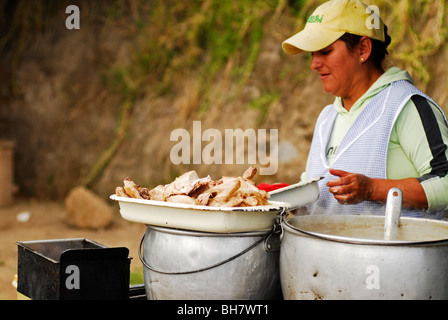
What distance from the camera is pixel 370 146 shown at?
7.41 ft

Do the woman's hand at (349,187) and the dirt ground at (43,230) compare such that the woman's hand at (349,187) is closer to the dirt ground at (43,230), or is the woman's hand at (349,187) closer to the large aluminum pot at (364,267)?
the large aluminum pot at (364,267)

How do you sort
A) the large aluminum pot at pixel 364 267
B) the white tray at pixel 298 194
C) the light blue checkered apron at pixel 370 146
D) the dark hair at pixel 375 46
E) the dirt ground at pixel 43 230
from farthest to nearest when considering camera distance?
the dirt ground at pixel 43 230, the dark hair at pixel 375 46, the light blue checkered apron at pixel 370 146, the white tray at pixel 298 194, the large aluminum pot at pixel 364 267

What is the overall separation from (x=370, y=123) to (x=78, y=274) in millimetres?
1322

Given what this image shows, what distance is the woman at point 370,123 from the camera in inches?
80.4

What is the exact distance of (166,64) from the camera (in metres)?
8.98

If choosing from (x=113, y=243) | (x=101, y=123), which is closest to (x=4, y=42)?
(x=101, y=123)

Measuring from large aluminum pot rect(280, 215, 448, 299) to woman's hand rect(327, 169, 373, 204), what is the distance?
1.29 ft

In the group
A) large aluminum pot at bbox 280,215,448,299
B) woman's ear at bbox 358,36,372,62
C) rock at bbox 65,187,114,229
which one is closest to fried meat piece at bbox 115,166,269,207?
large aluminum pot at bbox 280,215,448,299

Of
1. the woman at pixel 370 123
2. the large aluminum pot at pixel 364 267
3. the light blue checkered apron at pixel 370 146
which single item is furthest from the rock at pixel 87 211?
the large aluminum pot at pixel 364 267

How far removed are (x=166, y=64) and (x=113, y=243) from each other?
10.6 feet

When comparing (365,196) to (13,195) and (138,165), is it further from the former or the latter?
(13,195)

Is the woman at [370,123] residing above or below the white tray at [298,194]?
above

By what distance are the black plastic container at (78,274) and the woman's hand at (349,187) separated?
29.0 inches

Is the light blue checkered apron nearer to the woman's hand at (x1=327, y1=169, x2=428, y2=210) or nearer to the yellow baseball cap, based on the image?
the woman's hand at (x1=327, y1=169, x2=428, y2=210)
